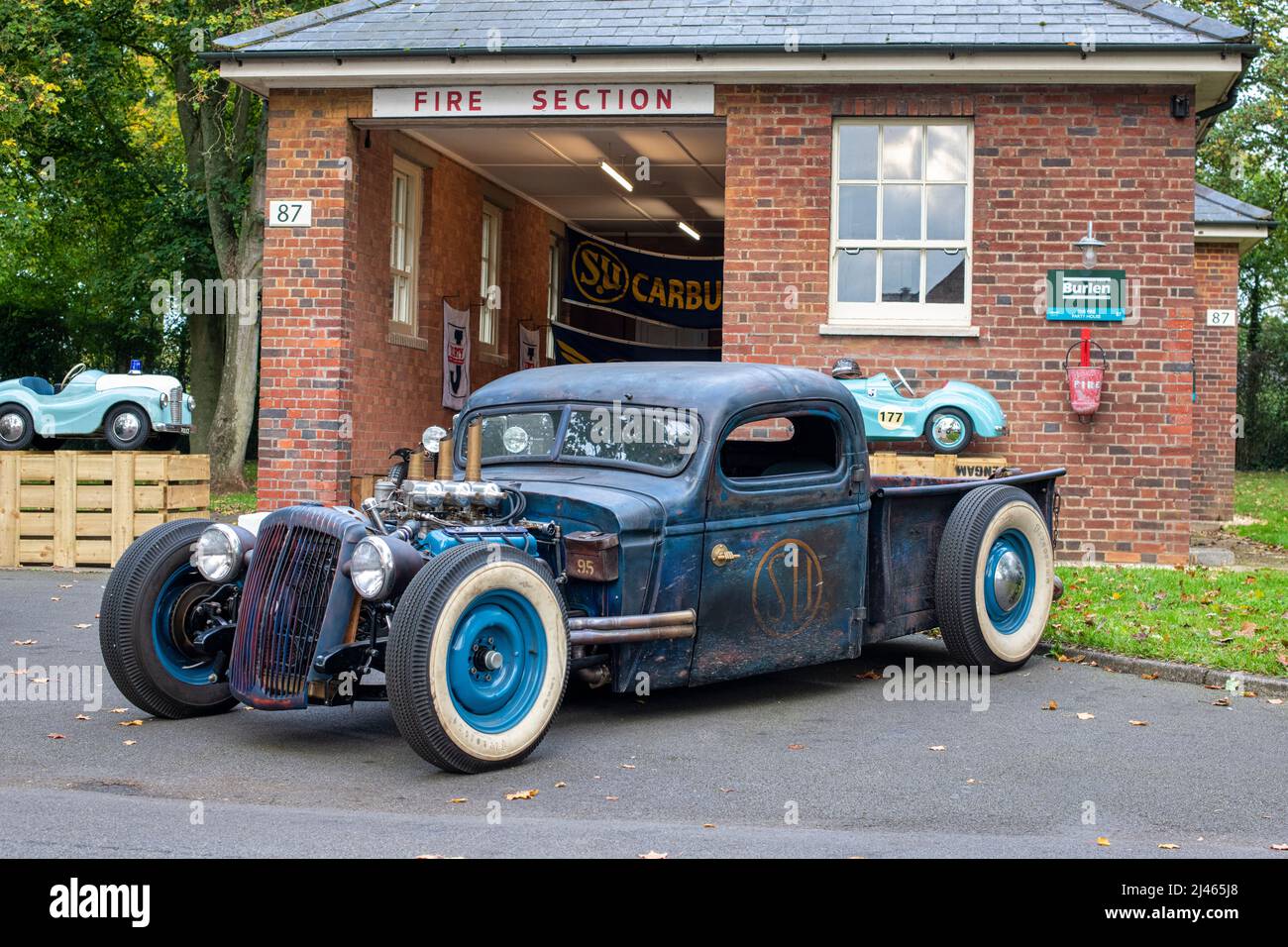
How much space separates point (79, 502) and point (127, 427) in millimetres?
839

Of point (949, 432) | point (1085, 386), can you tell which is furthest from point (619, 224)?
point (1085, 386)

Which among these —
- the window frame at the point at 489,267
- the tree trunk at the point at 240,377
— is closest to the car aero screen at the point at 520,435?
the window frame at the point at 489,267

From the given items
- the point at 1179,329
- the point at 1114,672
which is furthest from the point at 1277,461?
the point at 1114,672

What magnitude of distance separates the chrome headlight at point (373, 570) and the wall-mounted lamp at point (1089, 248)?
8898 millimetres

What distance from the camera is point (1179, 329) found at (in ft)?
41.2

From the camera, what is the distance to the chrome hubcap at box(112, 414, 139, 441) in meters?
12.7

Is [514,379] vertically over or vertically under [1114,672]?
over

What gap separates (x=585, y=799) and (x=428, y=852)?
983 mm

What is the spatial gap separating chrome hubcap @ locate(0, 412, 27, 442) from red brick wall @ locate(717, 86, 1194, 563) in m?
6.50

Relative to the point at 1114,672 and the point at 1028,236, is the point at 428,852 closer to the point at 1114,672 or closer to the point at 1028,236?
the point at 1114,672

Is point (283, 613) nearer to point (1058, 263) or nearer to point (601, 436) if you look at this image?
point (601, 436)

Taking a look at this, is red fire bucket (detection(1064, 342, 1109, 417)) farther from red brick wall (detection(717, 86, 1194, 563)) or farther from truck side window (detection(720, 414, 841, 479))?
truck side window (detection(720, 414, 841, 479))

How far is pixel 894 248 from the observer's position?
1304 cm

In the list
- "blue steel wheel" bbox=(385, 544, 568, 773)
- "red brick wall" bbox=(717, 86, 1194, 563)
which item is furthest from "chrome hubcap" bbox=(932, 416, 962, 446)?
"blue steel wheel" bbox=(385, 544, 568, 773)
